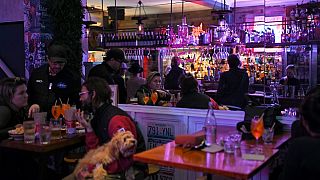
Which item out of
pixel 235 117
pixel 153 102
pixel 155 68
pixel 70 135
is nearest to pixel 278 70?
pixel 155 68

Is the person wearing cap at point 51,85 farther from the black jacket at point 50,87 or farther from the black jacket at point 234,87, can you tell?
the black jacket at point 234,87

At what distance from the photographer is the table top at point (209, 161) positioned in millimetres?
2191

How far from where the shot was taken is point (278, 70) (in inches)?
332

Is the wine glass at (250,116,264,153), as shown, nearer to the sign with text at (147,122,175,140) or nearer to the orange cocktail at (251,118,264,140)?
the orange cocktail at (251,118,264,140)

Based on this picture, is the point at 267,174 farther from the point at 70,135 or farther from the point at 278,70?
the point at 278,70

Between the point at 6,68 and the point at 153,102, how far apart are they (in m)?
2.94

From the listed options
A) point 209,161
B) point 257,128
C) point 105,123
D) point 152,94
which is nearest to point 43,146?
point 105,123

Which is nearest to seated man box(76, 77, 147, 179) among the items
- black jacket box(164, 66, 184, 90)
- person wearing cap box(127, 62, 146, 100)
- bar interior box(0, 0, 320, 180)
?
bar interior box(0, 0, 320, 180)

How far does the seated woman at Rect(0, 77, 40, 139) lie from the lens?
134 inches

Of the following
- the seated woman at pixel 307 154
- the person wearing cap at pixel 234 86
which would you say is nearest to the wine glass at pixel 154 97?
the person wearing cap at pixel 234 86

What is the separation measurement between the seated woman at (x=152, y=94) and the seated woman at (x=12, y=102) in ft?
5.49

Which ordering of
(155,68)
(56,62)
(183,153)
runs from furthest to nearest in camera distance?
(155,68), (56,62), (183,153)

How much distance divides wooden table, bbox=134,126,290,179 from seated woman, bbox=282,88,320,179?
210 millimetres

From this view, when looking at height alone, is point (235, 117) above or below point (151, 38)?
below
